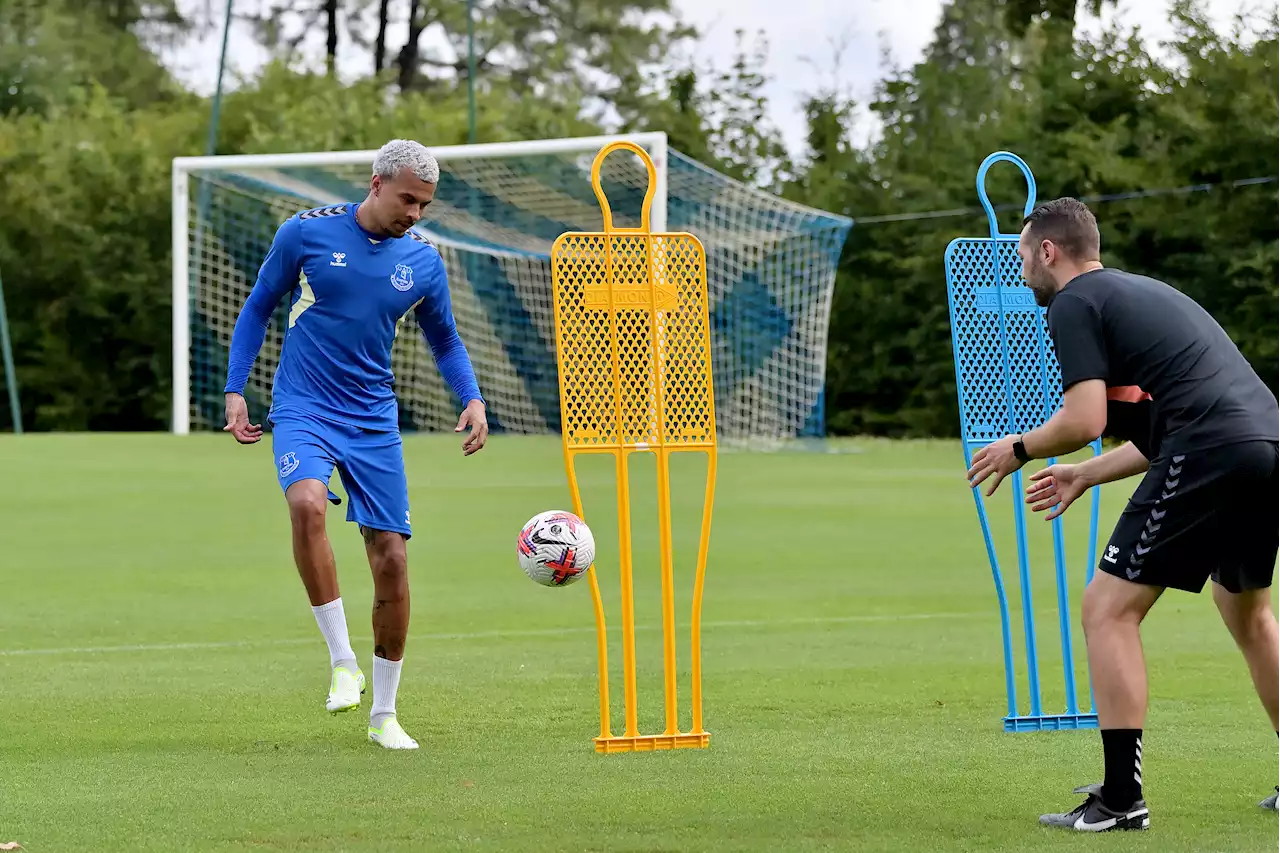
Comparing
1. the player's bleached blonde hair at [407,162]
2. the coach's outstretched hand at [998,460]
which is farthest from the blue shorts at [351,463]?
the coach's outstretched hand at [998,460]

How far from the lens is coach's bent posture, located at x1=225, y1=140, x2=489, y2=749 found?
7195mm

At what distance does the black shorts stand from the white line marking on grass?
5.37 m

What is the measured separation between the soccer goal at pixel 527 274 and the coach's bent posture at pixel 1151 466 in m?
19.5

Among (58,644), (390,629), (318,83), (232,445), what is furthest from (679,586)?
(318,83)

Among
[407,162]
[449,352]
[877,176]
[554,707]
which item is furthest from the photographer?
[877,176]

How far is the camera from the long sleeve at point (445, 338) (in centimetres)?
757

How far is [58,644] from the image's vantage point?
1004 cm

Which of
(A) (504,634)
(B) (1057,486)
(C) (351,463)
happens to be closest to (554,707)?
(C) (351,463)

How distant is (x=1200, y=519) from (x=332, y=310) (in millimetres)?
3441

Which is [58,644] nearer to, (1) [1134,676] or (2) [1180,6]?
(1) [1134,676]

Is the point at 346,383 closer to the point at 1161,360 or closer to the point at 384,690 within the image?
the point at 384,690

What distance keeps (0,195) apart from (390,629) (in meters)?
28.4

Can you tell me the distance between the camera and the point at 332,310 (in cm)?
729

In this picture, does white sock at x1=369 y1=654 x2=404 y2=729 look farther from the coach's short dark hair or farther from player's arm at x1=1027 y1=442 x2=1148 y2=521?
the coach's short dark hair
